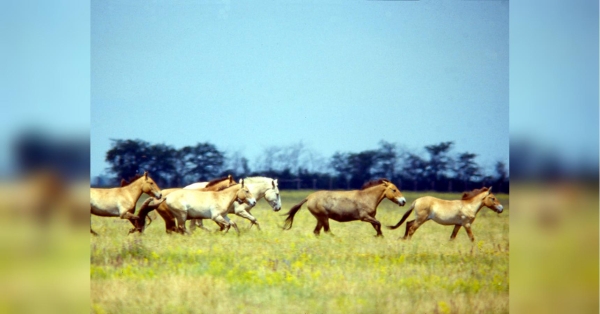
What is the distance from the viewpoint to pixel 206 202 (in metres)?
8.34

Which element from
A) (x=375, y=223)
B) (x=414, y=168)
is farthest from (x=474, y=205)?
(x=375, y=223)

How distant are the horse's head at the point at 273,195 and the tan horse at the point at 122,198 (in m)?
1.10

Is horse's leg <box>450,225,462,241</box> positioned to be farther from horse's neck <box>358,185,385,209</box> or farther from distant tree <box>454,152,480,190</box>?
horse's neck <box>358,185,385,209</box>

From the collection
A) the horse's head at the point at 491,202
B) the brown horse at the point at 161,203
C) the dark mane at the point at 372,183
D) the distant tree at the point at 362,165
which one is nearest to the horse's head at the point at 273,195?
the brown horse at the point at 161,203

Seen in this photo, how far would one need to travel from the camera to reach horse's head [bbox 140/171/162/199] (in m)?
8.23

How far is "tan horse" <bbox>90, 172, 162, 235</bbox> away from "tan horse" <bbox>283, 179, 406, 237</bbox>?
1445 mm

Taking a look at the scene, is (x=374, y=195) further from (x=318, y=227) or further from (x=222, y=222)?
(x=222, y=222)

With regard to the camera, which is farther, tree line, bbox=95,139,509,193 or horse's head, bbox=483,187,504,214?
horse's head, bbox=483,187,504,214

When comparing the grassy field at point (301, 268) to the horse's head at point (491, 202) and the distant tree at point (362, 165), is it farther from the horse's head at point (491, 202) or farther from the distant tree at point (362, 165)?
the distant tree at point (362, 165)

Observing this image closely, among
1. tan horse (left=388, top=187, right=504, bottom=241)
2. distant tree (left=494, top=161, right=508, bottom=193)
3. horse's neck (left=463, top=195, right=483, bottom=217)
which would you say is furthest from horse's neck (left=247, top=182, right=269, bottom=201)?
distant tree (left=494, top=161, right=508, bottom=193)

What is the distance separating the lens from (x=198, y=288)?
796 cm

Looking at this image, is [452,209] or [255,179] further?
[452,209]

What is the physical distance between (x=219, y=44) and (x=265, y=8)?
58 centimetres

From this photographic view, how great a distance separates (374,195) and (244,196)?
1321 millimetres
